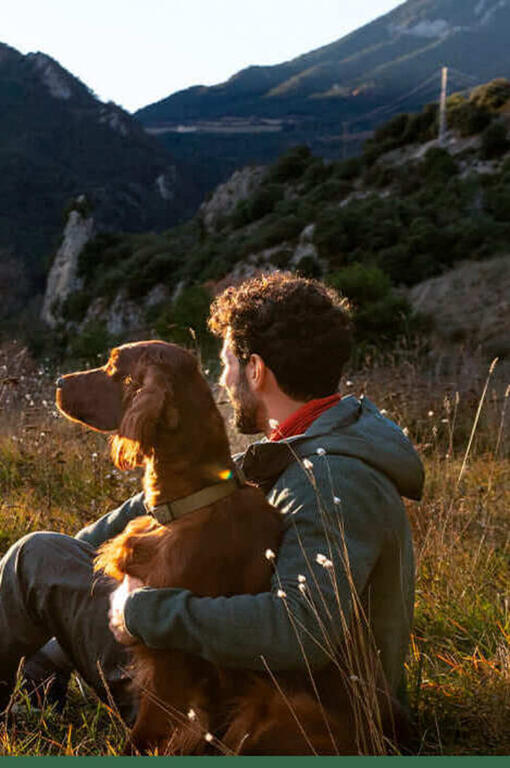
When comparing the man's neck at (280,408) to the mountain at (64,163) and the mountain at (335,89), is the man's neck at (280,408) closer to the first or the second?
the mountain at (64,163)

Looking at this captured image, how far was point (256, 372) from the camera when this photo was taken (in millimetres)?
2465

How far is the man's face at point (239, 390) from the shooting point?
8.25 feet

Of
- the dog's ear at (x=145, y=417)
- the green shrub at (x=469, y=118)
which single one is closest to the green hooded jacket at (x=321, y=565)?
the dog's ear at (x=145, y=417)

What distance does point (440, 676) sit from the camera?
3.09 meters

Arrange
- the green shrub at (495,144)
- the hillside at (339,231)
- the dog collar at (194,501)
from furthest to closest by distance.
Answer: the green shrub at (495,144), the hillside at (339,231), the dog collar at (194,501)

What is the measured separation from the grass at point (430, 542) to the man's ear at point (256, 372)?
3.64 ft

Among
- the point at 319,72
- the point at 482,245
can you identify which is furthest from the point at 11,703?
the point at 319,72

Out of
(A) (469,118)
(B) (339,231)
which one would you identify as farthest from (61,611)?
(A) (469,118)

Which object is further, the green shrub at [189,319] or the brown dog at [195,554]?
the green shrub at [189,319]

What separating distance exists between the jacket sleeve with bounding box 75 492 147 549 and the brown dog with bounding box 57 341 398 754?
1.54 feet

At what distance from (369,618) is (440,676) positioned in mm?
955

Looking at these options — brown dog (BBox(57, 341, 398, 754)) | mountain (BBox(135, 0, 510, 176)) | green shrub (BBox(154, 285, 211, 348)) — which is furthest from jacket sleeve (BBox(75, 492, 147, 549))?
mountain (BBox(135, 0, 510, 176))

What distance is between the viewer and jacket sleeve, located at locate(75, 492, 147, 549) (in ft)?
9.39

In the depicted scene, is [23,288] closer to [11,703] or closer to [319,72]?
[11,703]
